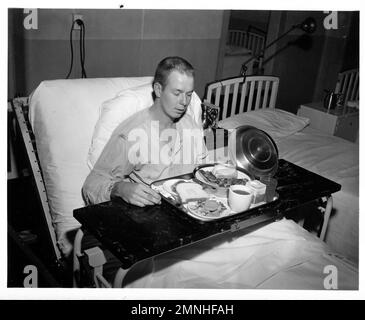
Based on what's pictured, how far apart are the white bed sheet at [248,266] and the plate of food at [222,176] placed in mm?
211

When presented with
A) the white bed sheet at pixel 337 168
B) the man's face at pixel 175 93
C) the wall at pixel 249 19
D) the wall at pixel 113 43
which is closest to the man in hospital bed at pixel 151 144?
the man's face at pixel 175 93

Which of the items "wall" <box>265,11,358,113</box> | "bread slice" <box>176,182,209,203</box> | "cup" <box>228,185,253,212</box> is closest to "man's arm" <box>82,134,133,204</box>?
"bread slice" <box>176,182,209,203</box>

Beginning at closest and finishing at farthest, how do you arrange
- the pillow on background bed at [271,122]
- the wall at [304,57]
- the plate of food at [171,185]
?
the plate of food at [171,185] < the pillow on background bed at [271,122] < the wall at [304,57]

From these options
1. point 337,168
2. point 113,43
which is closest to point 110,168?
point 337,168

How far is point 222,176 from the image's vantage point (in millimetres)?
1533

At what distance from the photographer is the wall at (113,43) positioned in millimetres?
2674

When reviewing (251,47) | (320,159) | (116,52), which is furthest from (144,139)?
(251,47)

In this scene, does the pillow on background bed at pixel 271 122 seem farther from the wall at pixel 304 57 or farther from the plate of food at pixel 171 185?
the wall at pixel 304 57

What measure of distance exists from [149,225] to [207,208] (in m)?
0.21

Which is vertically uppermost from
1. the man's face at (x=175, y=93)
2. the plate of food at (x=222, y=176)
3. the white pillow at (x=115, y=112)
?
the man's face at (x=175, y=93)

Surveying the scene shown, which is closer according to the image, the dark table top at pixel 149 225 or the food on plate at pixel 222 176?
the dark table top at pixel 149 225

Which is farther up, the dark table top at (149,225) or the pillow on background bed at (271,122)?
the pillow on background bed at (271,122)

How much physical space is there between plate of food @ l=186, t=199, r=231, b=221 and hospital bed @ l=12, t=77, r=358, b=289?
19cm
